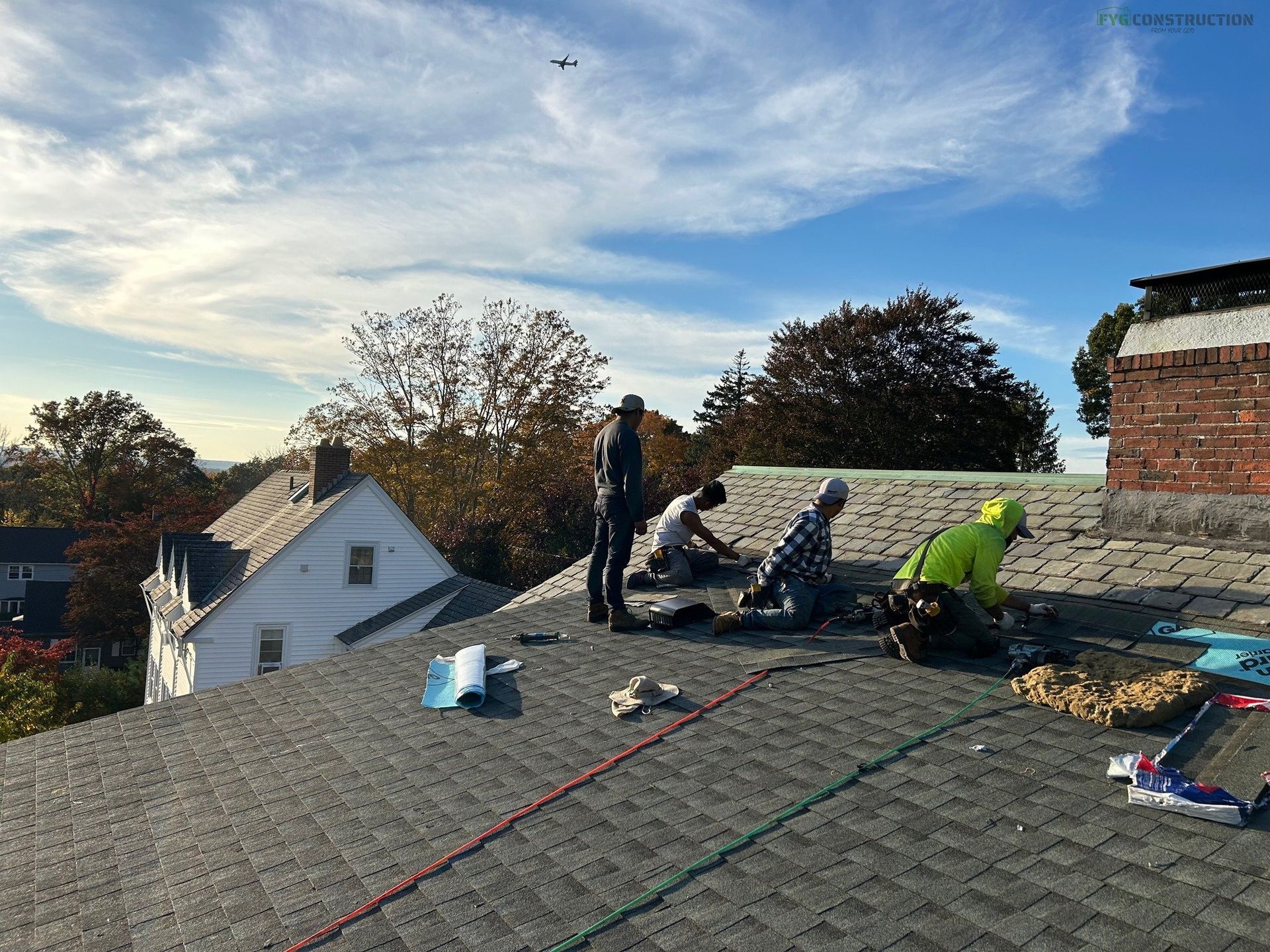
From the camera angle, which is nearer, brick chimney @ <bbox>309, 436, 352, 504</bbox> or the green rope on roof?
the green rope on roof

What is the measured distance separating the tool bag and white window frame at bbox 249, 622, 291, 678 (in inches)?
916

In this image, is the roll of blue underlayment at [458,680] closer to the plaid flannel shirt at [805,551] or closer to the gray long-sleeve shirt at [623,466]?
the gray long-sleeve shirt at [623,466]

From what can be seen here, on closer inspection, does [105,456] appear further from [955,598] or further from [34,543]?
[955,598]

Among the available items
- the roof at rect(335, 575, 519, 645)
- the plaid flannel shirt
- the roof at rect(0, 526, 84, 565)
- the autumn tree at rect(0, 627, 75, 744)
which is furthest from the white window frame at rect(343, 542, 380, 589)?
the roof at rect(0, 526, 84, 565)

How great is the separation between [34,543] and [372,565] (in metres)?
40.8

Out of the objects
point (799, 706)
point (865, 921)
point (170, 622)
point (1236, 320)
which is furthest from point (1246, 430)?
→ point (170, 622)

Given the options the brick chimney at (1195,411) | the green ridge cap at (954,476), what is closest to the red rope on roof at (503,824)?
the brick chimney at (1195,411)

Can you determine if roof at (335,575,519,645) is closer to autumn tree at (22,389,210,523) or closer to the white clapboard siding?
the white clapboard siding

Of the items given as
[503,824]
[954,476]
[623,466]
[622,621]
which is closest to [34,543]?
[622,621]

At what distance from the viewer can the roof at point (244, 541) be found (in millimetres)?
26172

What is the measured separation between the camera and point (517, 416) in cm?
4084

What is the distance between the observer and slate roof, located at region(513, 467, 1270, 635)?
628 cm

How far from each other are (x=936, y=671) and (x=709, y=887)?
297 centimetres

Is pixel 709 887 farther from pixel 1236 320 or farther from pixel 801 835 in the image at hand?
pixel 1236 320
